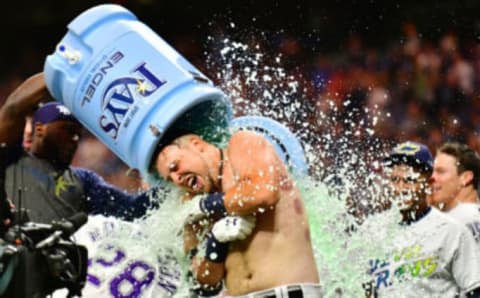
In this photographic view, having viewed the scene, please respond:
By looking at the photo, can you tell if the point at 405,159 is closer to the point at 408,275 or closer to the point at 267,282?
the point at 408,275

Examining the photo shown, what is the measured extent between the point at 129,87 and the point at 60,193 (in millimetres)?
1617

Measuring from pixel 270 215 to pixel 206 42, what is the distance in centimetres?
542

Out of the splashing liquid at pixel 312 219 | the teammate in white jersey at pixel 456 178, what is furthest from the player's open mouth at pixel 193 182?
the teammate in white jersey at pixel 456 178

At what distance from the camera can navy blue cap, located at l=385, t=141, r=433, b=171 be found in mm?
5703

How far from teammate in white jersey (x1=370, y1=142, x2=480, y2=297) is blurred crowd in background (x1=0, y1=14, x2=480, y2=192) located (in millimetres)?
2681

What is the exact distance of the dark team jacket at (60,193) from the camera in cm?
547

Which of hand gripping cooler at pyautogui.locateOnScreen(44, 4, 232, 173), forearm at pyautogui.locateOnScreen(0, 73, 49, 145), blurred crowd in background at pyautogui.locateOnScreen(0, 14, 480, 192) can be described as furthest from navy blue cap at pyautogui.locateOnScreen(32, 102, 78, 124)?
blurred crowd in background at pyautogui.locateOnScreen(0, 14, 480, 192)

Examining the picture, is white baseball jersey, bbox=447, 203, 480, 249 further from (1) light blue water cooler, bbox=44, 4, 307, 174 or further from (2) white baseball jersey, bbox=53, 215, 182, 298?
(1) light blue water cooler, bbox=44, 4, 307, 174

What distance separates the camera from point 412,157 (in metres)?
5.70

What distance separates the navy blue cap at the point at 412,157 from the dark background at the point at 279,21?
3475mm

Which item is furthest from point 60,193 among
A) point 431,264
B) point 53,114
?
point 431,264

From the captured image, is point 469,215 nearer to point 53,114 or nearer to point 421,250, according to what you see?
point 421,250

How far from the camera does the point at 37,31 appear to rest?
9383 mm

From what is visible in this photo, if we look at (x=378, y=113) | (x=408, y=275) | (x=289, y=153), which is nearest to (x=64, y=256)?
(x=289, y=153)
